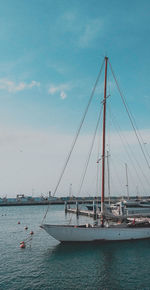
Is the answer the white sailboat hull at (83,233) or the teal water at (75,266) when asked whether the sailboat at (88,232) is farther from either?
the teal water at (75,266)

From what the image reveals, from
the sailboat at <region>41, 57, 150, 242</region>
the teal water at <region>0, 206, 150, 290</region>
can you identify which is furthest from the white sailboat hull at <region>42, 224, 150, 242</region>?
the teal water at <region>0, 206, 150, 290</region>

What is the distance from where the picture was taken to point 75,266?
17.7 meters

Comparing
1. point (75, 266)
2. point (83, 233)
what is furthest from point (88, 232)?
point (75, 266)

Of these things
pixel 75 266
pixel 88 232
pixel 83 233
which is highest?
pixel 88 232

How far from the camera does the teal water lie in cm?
1449

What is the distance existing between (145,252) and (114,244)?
3526 mm

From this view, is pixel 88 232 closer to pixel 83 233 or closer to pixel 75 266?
pixel 83 233

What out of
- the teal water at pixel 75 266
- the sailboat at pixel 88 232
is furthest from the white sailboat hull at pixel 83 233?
the teal water at pixel 75 266

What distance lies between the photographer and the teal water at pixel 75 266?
14492 mm

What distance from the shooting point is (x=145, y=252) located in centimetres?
2170

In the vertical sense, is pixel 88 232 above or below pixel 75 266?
above

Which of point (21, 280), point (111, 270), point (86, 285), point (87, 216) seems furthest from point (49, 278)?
point (87, 216)

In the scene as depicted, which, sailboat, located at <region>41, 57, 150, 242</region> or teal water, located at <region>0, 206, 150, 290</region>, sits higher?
sailboat, located at <region>41, 57, 150, 242</region>

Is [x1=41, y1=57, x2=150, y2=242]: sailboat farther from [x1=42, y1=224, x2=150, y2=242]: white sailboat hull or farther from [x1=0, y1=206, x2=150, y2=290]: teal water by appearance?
[x1=0, y1=206, x2=150, y2=290]: teal water
